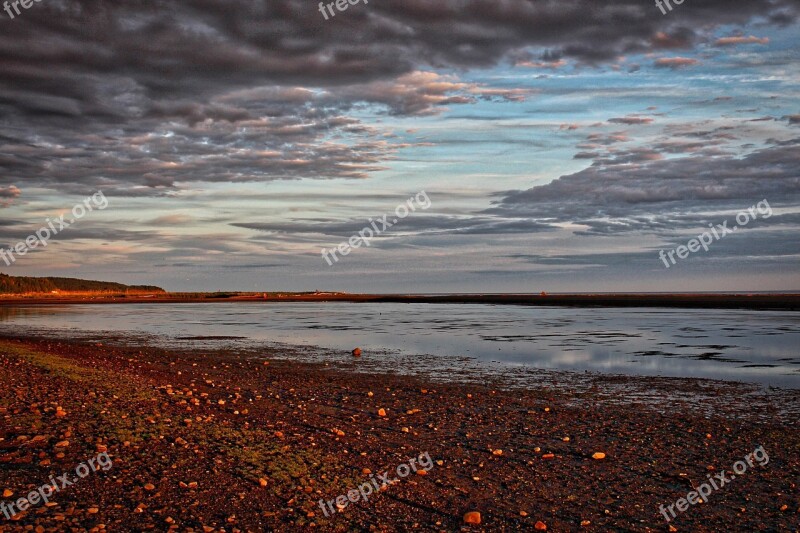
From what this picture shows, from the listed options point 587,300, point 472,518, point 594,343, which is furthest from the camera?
point 587,300

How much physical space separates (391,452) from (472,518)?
3238mm

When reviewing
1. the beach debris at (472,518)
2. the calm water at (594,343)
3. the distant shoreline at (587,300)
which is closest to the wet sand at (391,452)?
the beach debris at (472,518)

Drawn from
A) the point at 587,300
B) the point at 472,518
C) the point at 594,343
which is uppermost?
the point at 472,518

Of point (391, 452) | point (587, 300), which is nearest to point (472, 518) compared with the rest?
point (391, 452)

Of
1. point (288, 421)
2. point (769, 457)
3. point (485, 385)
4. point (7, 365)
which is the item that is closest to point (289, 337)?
point (7, 365)

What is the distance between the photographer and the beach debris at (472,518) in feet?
26.9

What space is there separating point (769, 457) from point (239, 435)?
10.1 metres

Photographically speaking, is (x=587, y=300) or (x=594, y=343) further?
(x=587, y=300)

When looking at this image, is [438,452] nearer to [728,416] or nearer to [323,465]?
[323,465]

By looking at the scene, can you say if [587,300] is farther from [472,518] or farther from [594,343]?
[472,518]

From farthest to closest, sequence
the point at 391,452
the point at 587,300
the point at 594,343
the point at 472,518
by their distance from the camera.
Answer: the point at 587,300
the point at 594,343
the point at 391,452
the point at 472,518

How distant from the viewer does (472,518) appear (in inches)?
323

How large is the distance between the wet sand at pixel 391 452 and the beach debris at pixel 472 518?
0.34ft

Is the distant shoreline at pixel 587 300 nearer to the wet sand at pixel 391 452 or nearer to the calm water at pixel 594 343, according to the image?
the calm water at pixel 594 343
